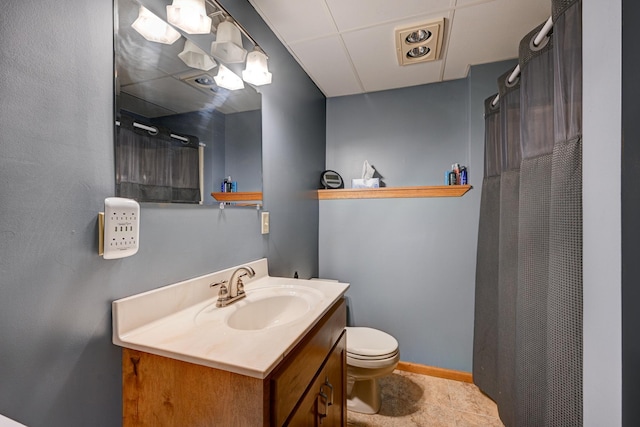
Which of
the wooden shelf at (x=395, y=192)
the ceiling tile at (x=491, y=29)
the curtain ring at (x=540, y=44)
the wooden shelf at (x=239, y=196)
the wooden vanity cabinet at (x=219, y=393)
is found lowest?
the wooden vanity cabinet at (x=219, y=393)

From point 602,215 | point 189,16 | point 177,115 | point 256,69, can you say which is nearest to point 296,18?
point 256,69

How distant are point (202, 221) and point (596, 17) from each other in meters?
1.46

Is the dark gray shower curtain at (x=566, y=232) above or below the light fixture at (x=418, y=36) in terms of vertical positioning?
below

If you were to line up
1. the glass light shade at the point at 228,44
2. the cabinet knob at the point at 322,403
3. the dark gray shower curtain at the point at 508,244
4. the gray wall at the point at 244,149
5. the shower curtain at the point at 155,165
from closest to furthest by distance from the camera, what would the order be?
1. the shower curtain at the point at 155,165
2. the cabinet knob at the point at 322,403
3. the glass light shade at the point at 228,44
4. the gray wall at the point at 244,149
5. the dark gray shower curtain at the point at 508,244

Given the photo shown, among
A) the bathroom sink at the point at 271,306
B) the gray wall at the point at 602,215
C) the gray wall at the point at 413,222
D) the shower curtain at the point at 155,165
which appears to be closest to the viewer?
the gray wall at the point at 602,215

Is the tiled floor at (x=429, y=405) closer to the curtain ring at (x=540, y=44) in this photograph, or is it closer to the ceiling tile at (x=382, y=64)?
the curtain ring at (x=540, y=44)

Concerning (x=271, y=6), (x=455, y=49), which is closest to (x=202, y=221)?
(x=271, y=6)

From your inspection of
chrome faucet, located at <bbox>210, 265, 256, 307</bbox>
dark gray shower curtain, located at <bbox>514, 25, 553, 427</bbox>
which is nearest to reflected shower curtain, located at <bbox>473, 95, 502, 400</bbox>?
dark gray shower curtain, located at <bbox>514, 25, 553, 427</bbox>

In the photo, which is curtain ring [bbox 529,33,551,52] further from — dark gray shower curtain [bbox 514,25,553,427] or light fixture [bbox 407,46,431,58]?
light fixture [bbox 407,46,431,58]

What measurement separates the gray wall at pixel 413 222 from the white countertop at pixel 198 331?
48.4 inches

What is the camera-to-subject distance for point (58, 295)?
64cm

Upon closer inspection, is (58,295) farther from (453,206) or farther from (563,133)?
(453,206)

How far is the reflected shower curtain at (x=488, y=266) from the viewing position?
1664 millimetres

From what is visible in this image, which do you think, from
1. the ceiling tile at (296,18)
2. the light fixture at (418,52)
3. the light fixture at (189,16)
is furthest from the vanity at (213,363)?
the light fixture at (418,52)
